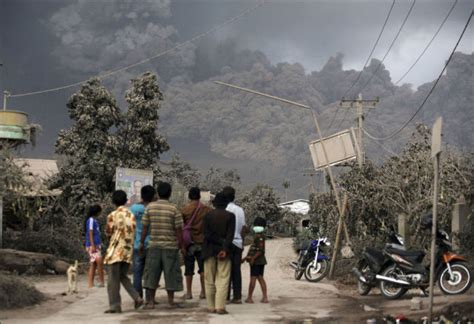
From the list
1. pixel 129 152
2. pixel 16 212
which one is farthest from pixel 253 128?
pixel 16 212

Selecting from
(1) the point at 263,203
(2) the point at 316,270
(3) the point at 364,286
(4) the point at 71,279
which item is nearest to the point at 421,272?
(3) the point at 364,286

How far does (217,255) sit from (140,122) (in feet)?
67.0

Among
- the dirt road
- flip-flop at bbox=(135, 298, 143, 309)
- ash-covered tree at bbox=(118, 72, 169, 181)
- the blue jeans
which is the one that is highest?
ash-covered tree at bbox=(118, 72, 169, 181)

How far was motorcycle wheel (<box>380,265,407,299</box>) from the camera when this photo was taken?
37.8 feet

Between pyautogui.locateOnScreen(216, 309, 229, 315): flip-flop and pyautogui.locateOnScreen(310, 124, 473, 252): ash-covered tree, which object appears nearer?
pyautogui.locateOnScreen(216, 309, 229, 315): flip-flop

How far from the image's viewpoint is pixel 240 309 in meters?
10.3

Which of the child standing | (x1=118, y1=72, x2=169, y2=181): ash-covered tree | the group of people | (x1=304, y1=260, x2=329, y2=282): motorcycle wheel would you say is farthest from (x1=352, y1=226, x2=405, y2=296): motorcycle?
(x1=118, y1=72, x2=169, y2=181): ash-covered tree

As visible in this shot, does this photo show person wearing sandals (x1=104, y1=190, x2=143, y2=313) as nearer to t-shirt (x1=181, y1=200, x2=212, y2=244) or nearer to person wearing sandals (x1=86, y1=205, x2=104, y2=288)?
t-shirt (x1=181, y1=200, x2=212, y2=244)

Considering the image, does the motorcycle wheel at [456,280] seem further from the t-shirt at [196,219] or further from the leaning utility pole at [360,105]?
the leaning utility pole at [360,105]

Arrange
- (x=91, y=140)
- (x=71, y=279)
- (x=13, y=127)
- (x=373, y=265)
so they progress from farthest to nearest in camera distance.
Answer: (x=91, y=140), (x=13, y=127), (x=71, y=279), (x=373, y=265)

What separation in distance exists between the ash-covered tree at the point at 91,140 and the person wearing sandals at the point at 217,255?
1852cm

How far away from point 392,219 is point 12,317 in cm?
1280

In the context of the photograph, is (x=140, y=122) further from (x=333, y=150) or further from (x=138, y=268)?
(x=138, y=268)

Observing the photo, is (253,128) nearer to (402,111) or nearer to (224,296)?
(402,111)
